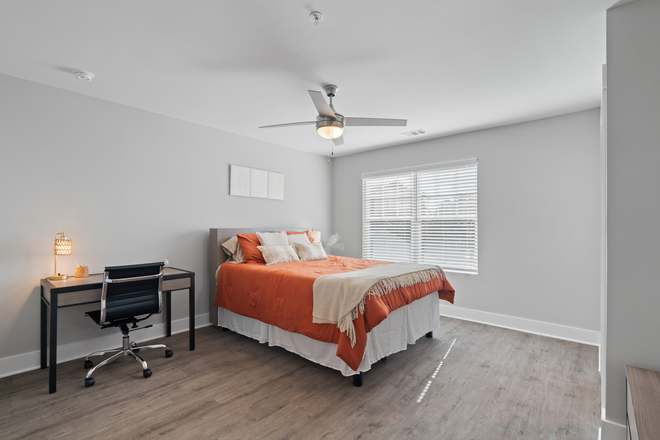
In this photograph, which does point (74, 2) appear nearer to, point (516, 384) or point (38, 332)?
point (38, 332)

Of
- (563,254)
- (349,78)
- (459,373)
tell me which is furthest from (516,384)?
(349,78)

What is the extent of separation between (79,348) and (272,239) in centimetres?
228

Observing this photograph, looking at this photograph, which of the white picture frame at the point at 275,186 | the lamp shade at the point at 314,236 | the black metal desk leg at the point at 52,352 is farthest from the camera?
the lamp shade at the point at 314,236

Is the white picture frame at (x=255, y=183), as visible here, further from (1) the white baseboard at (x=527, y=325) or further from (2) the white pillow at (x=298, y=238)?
(1) the white baseboard at (x=527, y=325)

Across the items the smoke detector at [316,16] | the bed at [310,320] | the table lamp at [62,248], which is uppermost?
the smoke detector at [316,16]

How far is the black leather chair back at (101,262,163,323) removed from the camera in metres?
2.71

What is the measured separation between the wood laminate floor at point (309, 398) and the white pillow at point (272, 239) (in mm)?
1368

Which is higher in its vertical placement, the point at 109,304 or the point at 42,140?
the point at 42,140

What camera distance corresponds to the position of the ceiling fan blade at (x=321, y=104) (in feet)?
8.23

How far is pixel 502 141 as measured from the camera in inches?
168

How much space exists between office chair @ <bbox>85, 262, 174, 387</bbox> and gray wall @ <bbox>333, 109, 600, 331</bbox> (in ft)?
12.5

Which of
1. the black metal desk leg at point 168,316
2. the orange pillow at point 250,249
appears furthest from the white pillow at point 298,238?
the black metal desk leg at point 168,316

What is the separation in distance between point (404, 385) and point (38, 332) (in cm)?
333

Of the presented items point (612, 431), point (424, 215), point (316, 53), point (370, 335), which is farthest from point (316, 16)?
point (424, 215)
